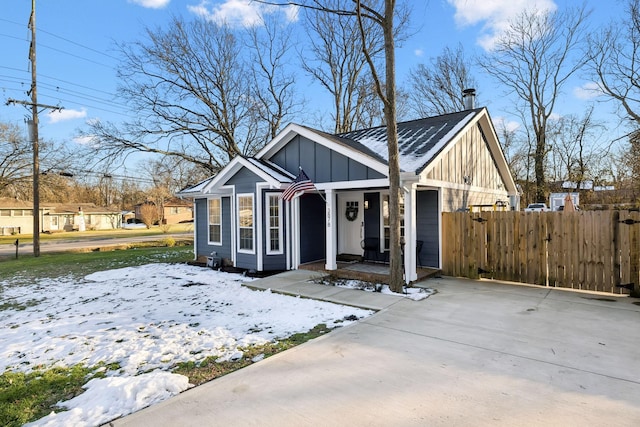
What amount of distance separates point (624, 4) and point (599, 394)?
19165 mm

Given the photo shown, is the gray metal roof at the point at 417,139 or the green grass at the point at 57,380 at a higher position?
the gray metal roof at the point at 417,139

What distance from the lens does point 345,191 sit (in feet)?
32.4

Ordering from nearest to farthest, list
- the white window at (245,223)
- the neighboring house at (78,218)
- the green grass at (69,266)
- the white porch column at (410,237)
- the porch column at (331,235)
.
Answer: the white porch column at (410,237), the porch column at (331,235), the white window at (245,223), the green grass at (69,266), the neighboring house at (78,218)

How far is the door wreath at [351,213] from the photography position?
1031cm

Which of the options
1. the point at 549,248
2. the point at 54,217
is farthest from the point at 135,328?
the point at 54,217

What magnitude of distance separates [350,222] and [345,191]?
1.11 meters

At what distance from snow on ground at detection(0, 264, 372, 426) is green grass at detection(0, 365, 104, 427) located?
0.51ft

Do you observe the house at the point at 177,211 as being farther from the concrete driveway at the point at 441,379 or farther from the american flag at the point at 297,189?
the concrete driveway at the point at 441,379

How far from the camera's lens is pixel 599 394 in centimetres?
303

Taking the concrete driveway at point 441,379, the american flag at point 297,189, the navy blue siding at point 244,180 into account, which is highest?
the navy blue siding at point 244,180

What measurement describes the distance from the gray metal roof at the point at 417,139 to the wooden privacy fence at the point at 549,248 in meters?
1.69

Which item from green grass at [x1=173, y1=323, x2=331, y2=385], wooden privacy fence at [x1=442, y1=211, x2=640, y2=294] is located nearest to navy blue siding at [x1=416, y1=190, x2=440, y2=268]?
wooden privacy fence at [x1=442, y1=211, x2=640, y2=294]

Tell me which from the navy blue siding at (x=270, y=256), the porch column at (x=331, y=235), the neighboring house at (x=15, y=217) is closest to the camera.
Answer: the porch column at (x=331, y=235)

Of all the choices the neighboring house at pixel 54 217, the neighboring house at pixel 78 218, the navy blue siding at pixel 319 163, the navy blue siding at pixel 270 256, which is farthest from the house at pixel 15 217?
the navy blue siding at pixel 270 256
